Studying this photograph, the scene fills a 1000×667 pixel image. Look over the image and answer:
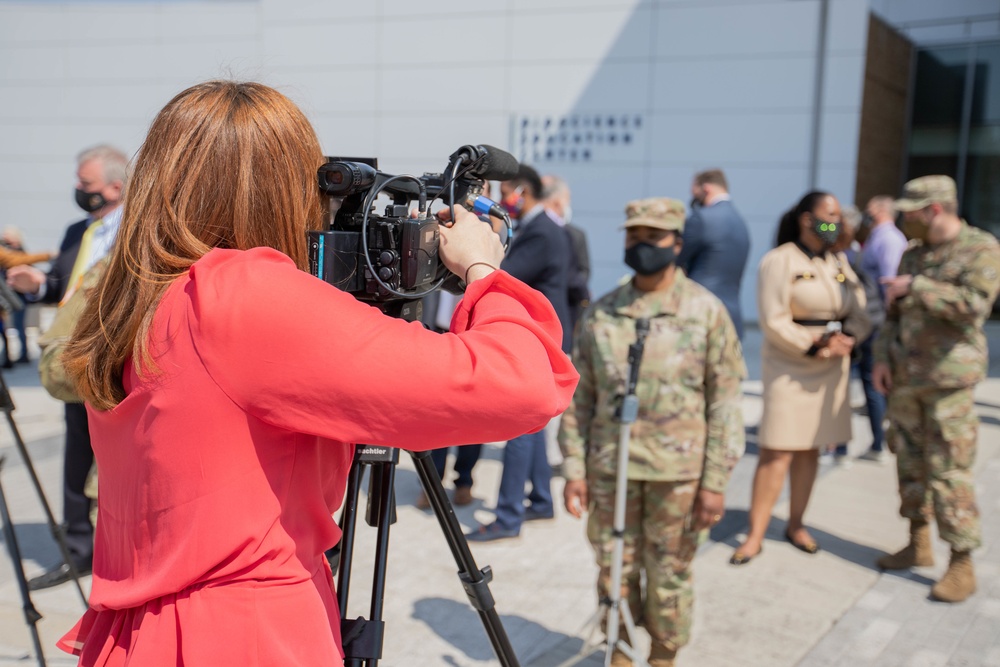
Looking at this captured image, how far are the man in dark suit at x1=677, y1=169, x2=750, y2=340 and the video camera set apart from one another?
180 inches

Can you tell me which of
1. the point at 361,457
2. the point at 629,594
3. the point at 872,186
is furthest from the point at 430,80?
the point at 361,457

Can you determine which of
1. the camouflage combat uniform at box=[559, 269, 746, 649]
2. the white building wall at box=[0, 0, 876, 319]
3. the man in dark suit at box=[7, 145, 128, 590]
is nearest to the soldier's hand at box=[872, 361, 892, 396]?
the camouflage combat uniform at box=[559, 269, 746, 649]

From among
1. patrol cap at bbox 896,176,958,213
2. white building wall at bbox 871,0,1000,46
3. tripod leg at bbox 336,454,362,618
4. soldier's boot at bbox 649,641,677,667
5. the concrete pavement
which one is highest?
white building wall at bbox 871,0,1000,46

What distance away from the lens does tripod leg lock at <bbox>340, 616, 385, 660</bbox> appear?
1.53m

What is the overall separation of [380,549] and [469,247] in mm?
688

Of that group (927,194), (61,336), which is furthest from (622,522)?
(61,336)

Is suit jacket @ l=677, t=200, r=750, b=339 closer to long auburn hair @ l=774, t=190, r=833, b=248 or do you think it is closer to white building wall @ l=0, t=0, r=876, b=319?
long auburn hair @ l=774, t=190, r=833, b=248

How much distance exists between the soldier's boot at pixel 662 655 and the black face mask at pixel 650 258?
4.80 ft

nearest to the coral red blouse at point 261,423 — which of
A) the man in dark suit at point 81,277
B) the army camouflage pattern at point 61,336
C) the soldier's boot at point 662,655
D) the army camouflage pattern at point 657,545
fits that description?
the army camouflage pattern at point 657,545

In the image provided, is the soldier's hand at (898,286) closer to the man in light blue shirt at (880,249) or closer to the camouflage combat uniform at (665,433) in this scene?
the camouflage combat uniform at (665,433)

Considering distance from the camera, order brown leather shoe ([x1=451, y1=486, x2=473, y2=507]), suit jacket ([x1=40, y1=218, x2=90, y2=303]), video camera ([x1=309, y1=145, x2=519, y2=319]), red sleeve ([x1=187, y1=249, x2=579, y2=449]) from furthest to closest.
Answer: brown leather shoe ([x1=451, y1=486, x2=473, y2=507]) < suit jacket ([x1=40, y1=218, x2=90, y2=303]) < video camera ([x1=309, y1=145, x2=519, y2=319]) < red sleeve ([x1=187, y1=249, x2=579, y2=449])

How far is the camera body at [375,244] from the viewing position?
53.1 inches

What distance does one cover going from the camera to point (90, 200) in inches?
175

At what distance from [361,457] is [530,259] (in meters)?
3.38
